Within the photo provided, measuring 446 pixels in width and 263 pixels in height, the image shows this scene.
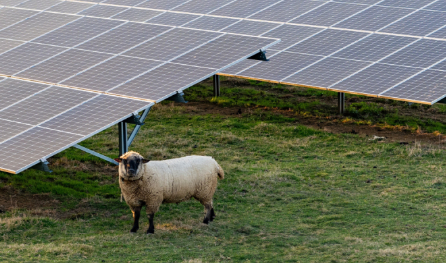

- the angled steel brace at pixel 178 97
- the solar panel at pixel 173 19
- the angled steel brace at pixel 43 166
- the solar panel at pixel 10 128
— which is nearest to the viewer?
the angled steel brace at pixel 43 166

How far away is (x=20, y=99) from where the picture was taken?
15.7 m

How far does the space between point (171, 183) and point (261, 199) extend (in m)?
2.70

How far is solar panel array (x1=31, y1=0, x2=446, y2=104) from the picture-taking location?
65.4 feet

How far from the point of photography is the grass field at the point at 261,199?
1275 centimetres

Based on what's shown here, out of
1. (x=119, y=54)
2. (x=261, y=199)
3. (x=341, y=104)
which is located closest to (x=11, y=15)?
(x=119, y=54)

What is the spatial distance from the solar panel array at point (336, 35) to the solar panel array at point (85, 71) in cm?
319

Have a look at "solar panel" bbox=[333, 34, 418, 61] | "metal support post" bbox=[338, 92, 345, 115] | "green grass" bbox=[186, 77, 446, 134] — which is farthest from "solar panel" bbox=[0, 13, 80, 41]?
"metal support post" bbox=[338, 92, 345, 115]

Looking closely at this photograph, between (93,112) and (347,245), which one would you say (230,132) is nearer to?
(93,112)

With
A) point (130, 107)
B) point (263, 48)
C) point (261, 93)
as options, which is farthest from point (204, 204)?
point (261, 93)

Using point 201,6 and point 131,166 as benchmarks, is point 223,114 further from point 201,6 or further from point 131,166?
point 131,166

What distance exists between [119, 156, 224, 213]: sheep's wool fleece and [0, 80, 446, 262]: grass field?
575 millimetres

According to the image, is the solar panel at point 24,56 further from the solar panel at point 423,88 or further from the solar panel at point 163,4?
the solar panel at point 423,88

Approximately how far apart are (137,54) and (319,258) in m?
7.23

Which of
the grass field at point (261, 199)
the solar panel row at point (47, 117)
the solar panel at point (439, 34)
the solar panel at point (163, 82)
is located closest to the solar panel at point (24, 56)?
the solar panel row at point (47, 117)
